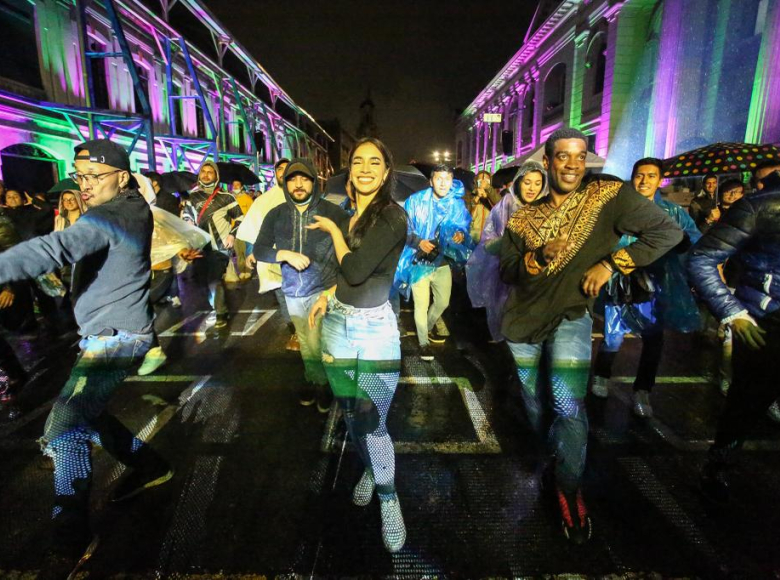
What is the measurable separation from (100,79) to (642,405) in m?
19.6

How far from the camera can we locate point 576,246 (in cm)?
216

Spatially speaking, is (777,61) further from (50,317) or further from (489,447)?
(50,317)

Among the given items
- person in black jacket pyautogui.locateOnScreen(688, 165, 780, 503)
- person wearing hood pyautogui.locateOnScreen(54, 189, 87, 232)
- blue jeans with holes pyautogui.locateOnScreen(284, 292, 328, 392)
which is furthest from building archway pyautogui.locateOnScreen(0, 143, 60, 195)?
person in black jacket pyautogui.locateOnScreen(688, 165, 780, 503)

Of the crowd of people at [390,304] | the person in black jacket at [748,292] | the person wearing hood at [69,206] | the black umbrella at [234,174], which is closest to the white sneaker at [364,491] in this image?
the crowd of people at [390,304]

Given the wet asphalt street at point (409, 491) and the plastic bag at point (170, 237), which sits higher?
the plastic bag at point (170, 237)

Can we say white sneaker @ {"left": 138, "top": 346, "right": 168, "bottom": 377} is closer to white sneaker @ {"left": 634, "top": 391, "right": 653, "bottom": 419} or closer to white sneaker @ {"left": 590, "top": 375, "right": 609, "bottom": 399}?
white sneaker @ {"left": 590, "top": 375, "right": 609, "bottom": 399}

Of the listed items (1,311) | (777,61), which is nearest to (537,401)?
(1,311)

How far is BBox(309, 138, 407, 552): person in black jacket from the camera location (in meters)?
2.05

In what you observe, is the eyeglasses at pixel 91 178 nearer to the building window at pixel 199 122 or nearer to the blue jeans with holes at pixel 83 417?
the blue jeans with holes at pixel 83 417

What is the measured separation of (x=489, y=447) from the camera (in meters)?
3.07

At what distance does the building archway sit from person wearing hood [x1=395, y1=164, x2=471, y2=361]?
12018mm

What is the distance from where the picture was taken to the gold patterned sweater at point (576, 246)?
6.86 ft

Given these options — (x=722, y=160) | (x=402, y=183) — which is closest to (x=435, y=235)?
(x=402, y=183)

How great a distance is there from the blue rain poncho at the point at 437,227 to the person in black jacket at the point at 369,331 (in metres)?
2.60
